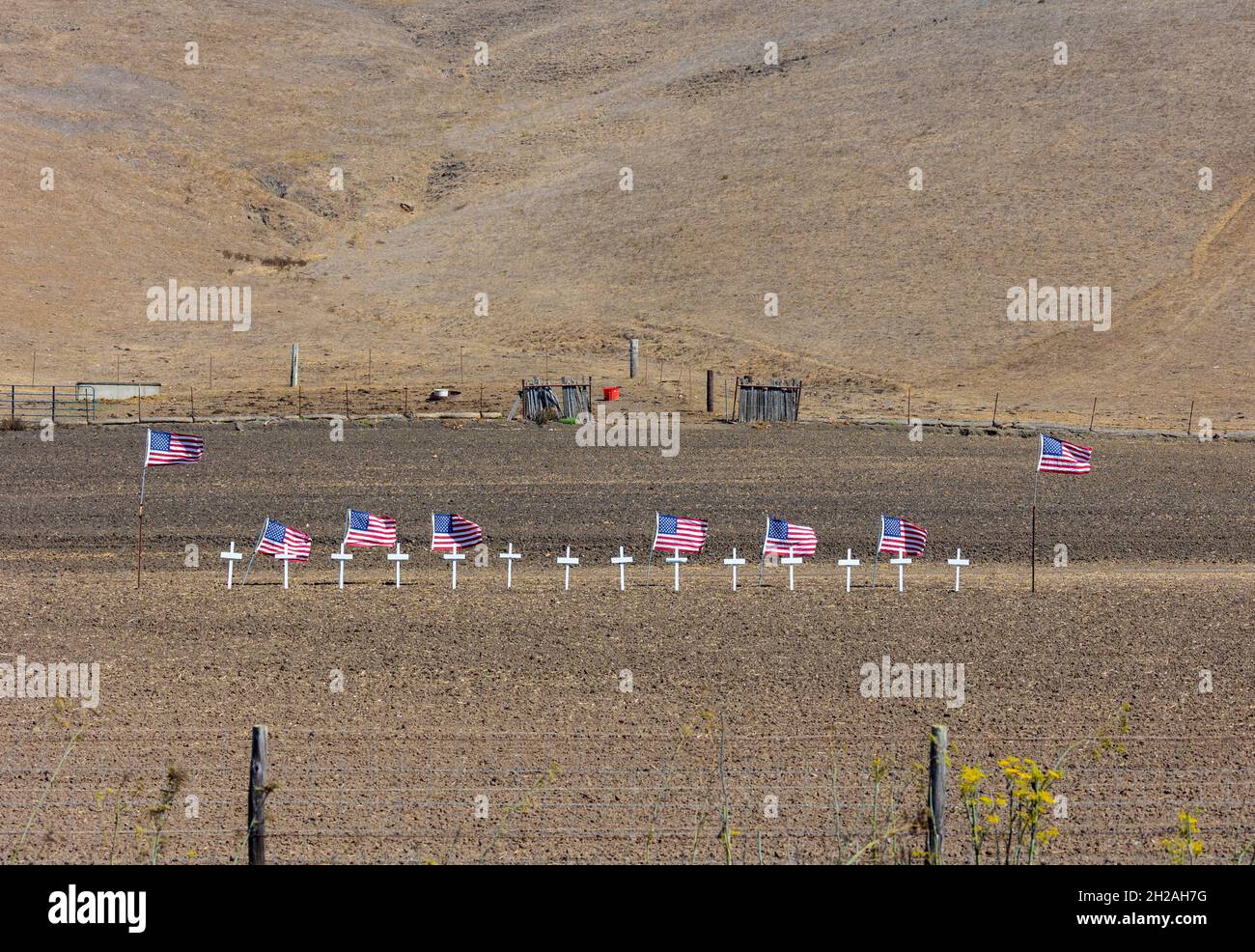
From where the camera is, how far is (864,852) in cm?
866

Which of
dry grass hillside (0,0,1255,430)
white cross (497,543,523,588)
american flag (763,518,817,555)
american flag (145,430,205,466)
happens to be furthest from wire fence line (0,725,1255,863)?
dry grass hillside (0,0,1255,430)

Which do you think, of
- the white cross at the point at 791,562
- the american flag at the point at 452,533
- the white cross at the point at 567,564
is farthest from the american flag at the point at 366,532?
the white cross at the point at 791,562

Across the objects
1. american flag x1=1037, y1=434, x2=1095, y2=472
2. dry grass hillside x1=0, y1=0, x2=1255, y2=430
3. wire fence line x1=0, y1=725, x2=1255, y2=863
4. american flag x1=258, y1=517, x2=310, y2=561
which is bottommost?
wire fence line x1=0, y1=725, x2=1255, y2=863

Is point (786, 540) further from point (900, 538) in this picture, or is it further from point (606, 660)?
point (606, 660)

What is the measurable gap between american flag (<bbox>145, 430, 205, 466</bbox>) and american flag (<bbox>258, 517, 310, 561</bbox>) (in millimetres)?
1597

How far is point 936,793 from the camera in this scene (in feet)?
25.2

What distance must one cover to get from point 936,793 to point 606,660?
289 inches

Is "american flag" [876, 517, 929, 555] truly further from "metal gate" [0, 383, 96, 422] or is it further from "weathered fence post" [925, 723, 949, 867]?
"metal gate" [0, 383, 96, 422]

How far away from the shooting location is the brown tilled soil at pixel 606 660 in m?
9.81

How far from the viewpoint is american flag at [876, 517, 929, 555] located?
1900cm

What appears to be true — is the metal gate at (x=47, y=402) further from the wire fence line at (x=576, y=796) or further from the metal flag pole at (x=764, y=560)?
the wire fence line at (x=576, y=796)

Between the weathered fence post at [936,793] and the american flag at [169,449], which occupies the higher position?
the american flag at [169,449]

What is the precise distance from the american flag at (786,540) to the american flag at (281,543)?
6227 mm

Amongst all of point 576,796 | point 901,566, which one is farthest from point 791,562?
point 576,796
